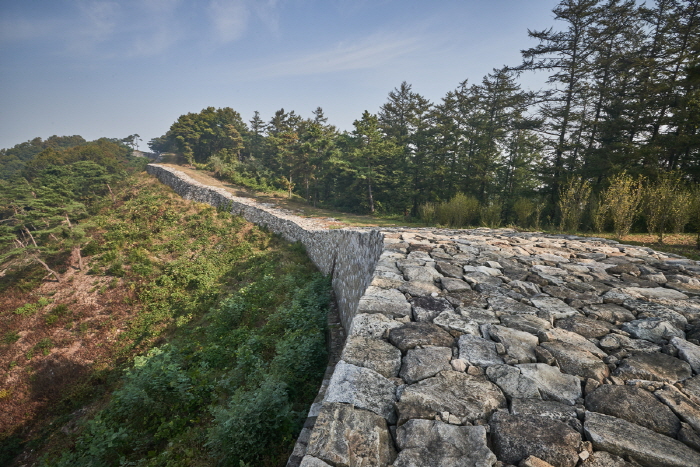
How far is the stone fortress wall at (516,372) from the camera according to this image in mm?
1240

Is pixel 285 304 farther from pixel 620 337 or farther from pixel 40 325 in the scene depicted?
pixel 40 325

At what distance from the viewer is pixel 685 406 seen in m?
1.42

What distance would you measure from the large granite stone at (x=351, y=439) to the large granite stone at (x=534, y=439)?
19.7 inches

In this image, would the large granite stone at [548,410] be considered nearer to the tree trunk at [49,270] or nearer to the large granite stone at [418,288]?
the large granite stone at [418,288]

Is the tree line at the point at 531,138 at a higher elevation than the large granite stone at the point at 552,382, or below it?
higher

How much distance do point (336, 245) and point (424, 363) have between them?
262 inches

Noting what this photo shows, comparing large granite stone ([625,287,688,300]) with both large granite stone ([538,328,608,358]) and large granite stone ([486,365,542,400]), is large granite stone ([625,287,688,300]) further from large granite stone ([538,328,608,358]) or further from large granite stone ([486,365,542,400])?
large granite stone ([486,365,542,400])

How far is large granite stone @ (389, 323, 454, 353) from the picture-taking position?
6.57 feet

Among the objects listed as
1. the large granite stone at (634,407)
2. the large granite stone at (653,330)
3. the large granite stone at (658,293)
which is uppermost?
the large granite stone at (658,293)

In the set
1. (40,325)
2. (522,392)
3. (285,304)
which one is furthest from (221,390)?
(40,325)

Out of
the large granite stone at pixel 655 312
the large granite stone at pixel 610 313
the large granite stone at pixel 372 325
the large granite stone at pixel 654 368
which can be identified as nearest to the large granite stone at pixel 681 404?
the large granite stone at pixel 654 368

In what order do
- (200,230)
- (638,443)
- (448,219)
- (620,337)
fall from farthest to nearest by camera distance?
(200,230) < (448,219) < (620,337) < (638,443)

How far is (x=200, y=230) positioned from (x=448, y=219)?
14.2m

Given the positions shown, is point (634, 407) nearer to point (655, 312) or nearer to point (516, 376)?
point (516, 376)
